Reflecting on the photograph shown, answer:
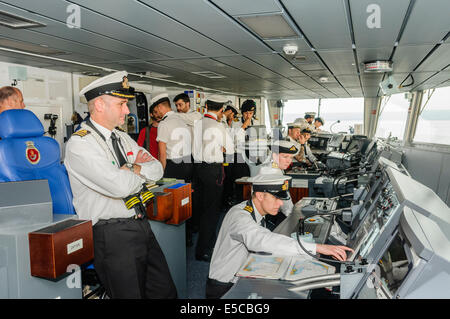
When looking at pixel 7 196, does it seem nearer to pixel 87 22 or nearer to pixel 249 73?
pixel 87 22

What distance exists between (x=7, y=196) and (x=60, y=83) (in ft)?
14.6

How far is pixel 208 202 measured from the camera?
368cm

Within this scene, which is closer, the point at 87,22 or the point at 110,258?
the point at 110,258

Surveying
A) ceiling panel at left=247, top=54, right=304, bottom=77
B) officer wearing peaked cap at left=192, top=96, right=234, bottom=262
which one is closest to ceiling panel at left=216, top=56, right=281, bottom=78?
ceiling panel at left=247, top=54, right=304, bottom=77

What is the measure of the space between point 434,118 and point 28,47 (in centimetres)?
669

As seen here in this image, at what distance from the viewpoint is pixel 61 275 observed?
1.52 meters

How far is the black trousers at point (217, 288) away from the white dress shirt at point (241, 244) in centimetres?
2

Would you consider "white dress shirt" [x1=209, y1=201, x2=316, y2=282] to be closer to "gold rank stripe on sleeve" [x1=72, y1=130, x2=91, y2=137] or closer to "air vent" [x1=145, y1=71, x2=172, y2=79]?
"gold rank stripe on sleeve" [x1=72, y1=130, x2=91, y2=137]

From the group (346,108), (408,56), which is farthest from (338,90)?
(408,56)

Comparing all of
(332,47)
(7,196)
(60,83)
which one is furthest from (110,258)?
(60,83)

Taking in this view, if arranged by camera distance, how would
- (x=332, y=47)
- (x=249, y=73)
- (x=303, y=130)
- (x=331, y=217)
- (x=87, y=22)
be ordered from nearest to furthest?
(x=331, y=217)
(x=87, y=22)
(x=332, y=47)
(x=303, y=130)
(x=249, y=73)

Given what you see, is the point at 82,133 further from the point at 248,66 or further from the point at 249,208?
the point at 248,66

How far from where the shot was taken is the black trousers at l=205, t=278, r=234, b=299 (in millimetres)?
1838

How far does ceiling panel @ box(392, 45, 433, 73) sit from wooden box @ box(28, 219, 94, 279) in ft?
11.9
